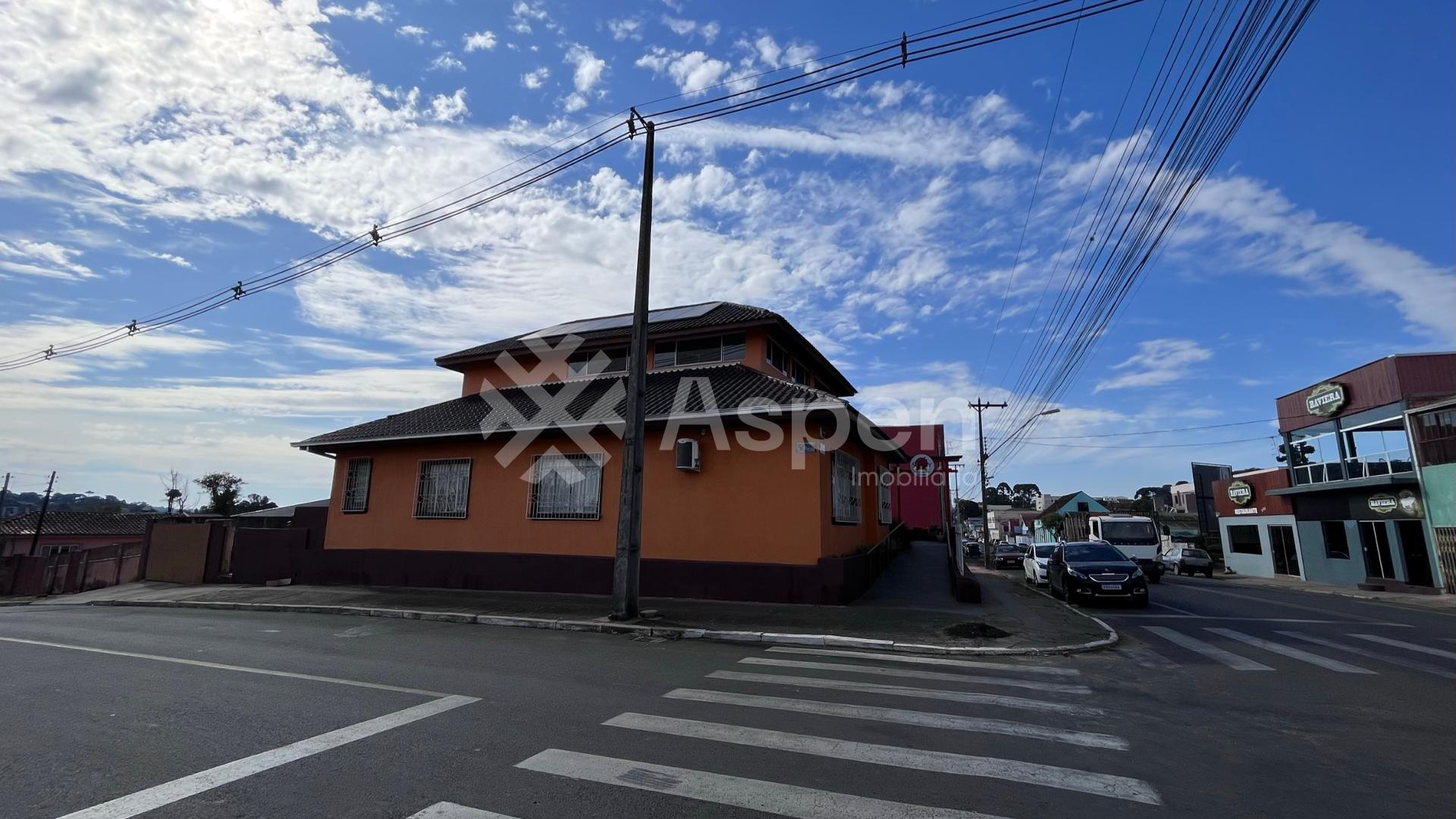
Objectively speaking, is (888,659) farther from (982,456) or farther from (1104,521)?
(982,456)

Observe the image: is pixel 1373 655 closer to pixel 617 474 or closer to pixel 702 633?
pixel 702 633

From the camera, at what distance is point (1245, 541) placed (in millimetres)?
34688

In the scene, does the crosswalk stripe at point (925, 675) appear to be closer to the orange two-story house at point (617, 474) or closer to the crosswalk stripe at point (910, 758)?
the crosswalk stripe at point (910, 758)

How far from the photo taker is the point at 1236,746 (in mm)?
5098

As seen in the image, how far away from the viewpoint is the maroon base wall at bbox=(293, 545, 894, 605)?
1281 centimetres

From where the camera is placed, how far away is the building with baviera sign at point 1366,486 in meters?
22.3

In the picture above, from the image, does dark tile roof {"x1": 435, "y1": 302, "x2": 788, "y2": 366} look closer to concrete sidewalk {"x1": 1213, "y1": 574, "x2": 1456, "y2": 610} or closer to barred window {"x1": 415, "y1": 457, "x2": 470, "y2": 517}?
barred window {"x1": 415, "y1": 457, "x2": 470, "y2": 517}

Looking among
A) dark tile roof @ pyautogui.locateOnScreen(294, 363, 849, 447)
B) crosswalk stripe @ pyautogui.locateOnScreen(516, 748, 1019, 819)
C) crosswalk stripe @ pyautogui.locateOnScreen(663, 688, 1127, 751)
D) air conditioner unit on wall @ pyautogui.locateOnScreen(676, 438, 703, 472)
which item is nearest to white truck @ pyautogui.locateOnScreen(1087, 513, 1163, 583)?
dark tile roof @ pyautogui.locateOnScreen(294, 363, 849, 447)

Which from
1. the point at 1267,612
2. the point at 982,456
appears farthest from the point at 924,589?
the point at 982,456

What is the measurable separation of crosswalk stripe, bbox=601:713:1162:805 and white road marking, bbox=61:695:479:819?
5.82 feet

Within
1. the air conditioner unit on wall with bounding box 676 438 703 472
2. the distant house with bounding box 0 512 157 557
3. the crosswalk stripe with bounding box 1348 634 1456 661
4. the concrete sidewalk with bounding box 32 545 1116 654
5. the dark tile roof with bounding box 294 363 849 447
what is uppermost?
the dark tile roof with bounding box 294 363 849 447

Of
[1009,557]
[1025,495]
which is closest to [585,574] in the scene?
[1009,557]

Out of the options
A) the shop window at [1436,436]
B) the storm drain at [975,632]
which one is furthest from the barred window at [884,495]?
the shop window at [1436,436]

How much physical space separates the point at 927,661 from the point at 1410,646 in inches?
301
